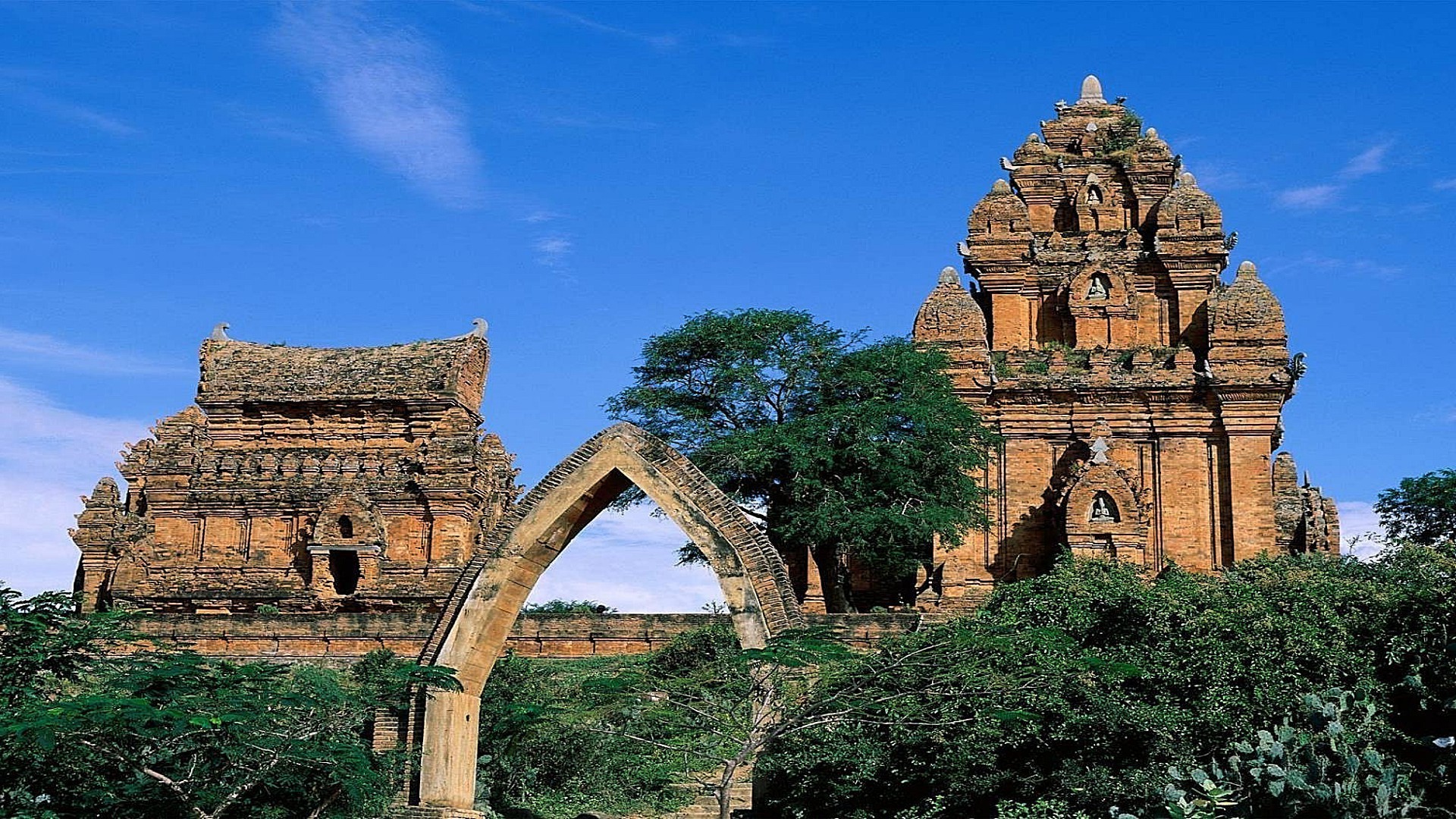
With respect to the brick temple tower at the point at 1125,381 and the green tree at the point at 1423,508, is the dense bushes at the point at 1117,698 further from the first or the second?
the green tree at the point at 1423,508

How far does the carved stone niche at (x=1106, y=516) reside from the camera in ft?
121

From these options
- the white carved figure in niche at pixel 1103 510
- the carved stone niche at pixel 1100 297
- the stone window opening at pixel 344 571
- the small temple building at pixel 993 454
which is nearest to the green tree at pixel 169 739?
the small temple building at pixel 993 454

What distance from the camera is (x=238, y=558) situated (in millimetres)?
37844

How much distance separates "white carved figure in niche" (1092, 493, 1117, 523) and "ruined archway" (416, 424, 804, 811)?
20.2 m

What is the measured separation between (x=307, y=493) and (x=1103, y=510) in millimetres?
16645

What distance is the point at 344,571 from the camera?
38562 mm

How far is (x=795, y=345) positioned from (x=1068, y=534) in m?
6.86

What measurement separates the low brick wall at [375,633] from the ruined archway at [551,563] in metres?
12.7

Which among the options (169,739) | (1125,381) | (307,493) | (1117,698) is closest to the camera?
(169,739)

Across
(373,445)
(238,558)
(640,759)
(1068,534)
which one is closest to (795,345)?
(1068,534)

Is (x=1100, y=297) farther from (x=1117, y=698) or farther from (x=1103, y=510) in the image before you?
(x=1117, y=698)

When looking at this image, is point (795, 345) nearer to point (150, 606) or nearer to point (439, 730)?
point (150, 606)

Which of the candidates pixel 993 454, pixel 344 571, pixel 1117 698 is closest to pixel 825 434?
pixel 993 454

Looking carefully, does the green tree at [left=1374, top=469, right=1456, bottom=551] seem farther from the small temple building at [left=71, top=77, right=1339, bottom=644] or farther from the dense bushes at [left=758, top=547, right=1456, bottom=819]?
the dense bushes at [left=758, top=547, right=1456, bottom=819]
